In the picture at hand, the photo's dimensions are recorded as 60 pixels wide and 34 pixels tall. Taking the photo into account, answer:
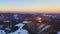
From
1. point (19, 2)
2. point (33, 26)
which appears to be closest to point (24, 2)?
point (19, 2)

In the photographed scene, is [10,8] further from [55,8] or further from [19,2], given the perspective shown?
[55,8]

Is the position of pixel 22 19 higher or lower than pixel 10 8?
lower

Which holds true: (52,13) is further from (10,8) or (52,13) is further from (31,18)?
(10,8)

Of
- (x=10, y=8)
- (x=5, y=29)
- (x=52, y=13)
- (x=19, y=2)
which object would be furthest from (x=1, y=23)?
(x=52, y=13)

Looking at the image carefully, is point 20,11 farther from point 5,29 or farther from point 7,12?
point 5,29

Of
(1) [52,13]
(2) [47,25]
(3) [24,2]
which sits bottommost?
(2) [47,25]

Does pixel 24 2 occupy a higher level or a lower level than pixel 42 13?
higher

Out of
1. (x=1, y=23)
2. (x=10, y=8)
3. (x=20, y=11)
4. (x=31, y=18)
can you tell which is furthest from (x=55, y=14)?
(x=1, y=23)

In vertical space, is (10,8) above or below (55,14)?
above
